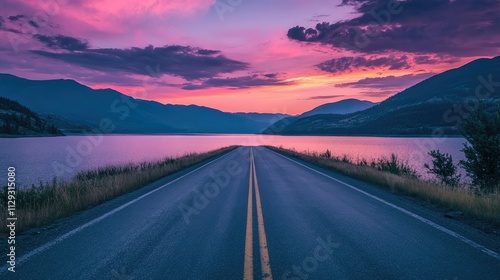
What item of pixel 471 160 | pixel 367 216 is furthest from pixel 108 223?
pixel 471 160

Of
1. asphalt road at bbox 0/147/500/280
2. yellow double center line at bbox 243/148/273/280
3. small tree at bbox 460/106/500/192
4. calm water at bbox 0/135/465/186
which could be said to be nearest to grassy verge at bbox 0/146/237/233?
asphalt road at bbox 0/147/500/280

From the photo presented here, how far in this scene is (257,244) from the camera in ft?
19.1

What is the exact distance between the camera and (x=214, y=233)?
6.63 meters

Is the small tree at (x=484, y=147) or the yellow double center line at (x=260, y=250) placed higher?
the small tree at (x=484, y=147)

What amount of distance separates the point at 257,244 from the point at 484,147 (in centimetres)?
1447

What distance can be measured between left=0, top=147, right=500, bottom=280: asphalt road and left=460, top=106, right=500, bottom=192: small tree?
8.19 m

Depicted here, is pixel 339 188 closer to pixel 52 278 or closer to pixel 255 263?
pixel 255 263

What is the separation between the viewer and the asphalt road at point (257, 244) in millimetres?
4594

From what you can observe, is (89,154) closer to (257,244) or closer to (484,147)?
(484,147)

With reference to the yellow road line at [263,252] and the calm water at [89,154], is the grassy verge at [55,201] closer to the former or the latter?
the yellow road line at [263,252]

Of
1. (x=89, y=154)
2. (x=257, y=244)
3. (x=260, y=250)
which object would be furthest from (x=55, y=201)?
(x=89, y=154)

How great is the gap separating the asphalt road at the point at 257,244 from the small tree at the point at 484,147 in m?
8.19

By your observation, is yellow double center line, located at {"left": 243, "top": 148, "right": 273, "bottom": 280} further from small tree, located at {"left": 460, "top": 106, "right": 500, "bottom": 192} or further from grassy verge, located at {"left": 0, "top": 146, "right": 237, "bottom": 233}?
small tree, located at {"left": 460, "top": 106, "right": 500, "bottom": 192}

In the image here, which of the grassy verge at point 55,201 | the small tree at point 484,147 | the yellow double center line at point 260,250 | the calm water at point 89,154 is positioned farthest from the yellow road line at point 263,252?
the calm water at point 89,154
